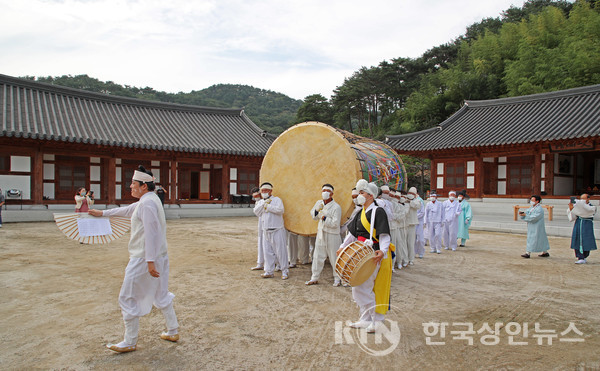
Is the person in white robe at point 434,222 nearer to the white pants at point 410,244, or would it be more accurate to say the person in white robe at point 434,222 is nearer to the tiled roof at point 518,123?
the white pants at point 410,244

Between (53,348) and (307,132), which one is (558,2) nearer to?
(307,132)

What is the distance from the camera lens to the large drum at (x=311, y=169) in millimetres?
5730

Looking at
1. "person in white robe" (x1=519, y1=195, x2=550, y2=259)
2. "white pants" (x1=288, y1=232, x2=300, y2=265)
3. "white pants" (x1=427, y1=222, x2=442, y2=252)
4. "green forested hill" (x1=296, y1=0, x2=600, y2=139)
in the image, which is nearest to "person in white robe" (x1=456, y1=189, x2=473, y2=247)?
"white pants" (x1=427, y1=222, x2=442, y2=252)

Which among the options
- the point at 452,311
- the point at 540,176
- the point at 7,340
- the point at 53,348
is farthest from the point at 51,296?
the point at 540,176

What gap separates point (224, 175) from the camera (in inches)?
694

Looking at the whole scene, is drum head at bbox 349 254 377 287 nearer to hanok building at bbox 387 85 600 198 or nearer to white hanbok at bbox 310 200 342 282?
white hanbok at bbox 310 200 342 282

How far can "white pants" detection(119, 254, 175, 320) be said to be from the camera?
3.14m

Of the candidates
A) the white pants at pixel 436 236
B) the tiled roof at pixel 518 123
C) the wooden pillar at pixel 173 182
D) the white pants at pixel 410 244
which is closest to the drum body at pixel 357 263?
the white pants at pixel 410 244

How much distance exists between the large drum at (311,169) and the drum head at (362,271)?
2143mm

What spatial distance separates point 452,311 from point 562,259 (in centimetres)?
500

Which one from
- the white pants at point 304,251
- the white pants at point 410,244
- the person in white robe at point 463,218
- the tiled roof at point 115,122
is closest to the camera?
the white pants at point 304,251

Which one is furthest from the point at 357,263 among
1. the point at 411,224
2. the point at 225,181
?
the point at 225,181

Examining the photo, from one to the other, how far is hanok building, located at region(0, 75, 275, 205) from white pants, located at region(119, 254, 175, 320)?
11835mm

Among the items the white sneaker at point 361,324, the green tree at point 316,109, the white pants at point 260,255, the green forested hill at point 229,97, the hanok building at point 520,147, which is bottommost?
the white sneaker at point 361,324
